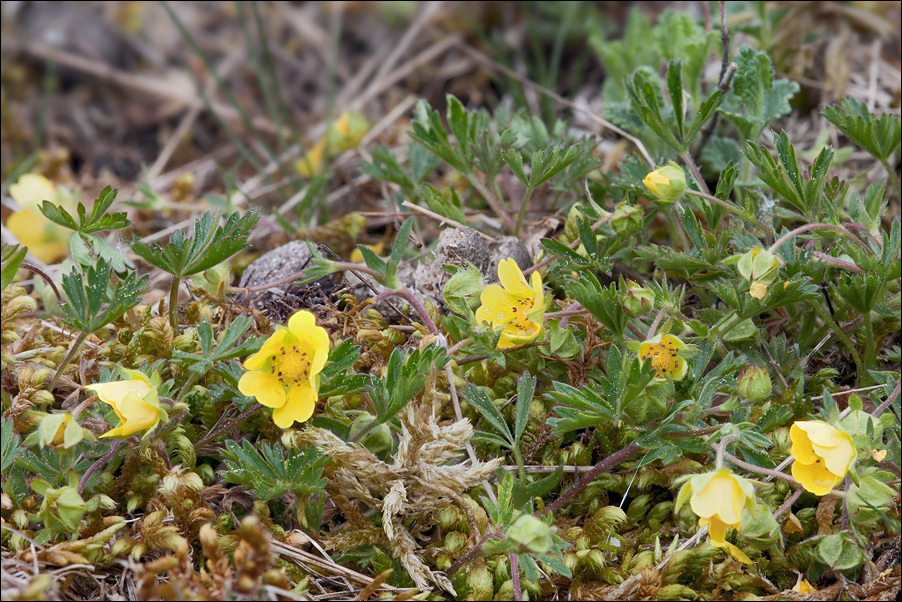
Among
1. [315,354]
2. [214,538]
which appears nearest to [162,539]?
[214,538]

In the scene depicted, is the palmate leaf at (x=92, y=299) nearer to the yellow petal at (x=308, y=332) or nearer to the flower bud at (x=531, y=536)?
the yellow petal at (x=308, y=332)

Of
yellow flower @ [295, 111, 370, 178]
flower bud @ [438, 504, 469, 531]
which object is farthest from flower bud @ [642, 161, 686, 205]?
yellow flower @ [295, 111, 370, 178]

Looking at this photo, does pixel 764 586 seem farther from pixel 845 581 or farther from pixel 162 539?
pixel 162 539

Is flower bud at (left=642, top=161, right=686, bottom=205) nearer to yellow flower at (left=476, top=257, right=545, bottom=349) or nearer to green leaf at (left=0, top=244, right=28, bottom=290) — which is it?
yellow flower at (left=476, top=257, right=545, bottom=349)

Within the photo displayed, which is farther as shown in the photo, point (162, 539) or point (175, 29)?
point (175, 29)

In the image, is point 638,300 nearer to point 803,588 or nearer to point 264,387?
point 803,588

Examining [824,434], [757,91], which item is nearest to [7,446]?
[824,434]
